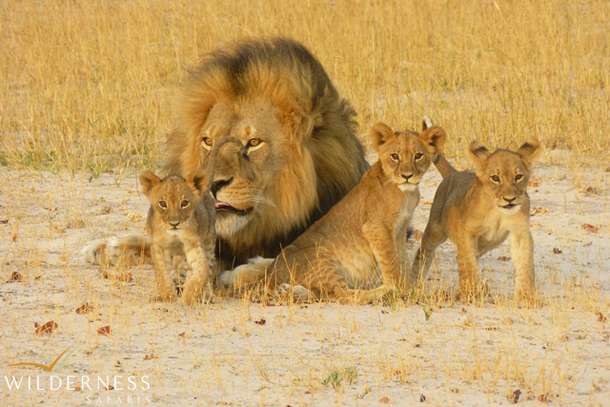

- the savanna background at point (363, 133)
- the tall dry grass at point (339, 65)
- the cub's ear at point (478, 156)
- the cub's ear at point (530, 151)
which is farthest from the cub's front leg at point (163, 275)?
the tall dry grass at point (339, 65)

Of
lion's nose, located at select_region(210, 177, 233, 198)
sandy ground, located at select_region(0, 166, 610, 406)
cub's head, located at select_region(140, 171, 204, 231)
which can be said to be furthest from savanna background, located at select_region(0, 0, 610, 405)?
lion's nose, located at select_region(210, 177, 233, 198)

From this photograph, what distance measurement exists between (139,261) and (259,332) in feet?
5.36

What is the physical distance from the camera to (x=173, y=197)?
579 centimetres

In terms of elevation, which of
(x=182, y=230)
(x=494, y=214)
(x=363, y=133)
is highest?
(x=494, y=214)

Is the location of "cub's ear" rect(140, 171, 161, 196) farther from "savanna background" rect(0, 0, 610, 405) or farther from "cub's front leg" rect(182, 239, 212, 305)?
"savanna background" rect(0, 0, 610, 405)

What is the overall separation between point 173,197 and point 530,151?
167 centimetres

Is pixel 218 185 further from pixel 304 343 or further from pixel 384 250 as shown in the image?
pixel 304 343

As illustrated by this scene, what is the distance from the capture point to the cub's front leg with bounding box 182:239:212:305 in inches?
233

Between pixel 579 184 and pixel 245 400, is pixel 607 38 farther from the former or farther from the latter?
pixel 245 400

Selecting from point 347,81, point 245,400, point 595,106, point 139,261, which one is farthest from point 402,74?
point 245,400

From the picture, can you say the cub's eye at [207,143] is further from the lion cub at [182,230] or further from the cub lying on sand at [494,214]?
the cub lying on sand at [494,214]

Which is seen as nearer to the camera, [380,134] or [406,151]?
[406,151]

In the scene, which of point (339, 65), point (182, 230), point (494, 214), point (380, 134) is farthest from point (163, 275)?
point (339, 65)

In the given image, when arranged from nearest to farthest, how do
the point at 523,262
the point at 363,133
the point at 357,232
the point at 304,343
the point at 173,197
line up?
the point at 304,343 → the point at 173,197 → the point at 523,262 → the point at 357,232 → the point at 363,133
